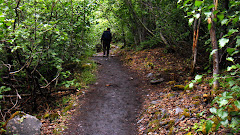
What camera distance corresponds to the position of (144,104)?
6711mm

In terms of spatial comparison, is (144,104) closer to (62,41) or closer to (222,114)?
(62,41)

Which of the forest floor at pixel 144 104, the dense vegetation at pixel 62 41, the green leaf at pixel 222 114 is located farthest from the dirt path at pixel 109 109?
the green leaf at pixel 222 114

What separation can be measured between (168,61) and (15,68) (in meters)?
7.61

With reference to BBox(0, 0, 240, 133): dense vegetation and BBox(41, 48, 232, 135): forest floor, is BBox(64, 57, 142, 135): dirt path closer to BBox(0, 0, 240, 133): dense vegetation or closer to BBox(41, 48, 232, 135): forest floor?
BBox(41, 48, 232, 135): forest floor

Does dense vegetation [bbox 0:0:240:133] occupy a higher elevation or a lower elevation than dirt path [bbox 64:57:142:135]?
higher

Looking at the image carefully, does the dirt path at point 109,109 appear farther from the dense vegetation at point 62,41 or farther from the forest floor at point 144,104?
the dense vegetation at point 62,41

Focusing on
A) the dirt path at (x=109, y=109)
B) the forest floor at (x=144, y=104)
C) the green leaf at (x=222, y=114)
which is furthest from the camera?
the dirt path at (x=109, y=109)

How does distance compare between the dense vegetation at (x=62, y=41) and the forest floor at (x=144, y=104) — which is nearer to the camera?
the forest floor at (x=144, y=104)

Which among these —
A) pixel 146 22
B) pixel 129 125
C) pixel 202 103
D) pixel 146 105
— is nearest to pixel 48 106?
pixel 129 125

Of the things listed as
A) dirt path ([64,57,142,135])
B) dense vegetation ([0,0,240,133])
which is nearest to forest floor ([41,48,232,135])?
dirt path ([64,57,142,135])

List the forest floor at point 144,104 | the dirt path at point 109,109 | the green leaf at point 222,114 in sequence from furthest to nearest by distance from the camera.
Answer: the dirt path at point 109,109, the forest floor at point 144,104, the green leaf at point 222,114

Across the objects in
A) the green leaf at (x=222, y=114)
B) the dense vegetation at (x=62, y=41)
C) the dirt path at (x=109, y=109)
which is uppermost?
the dense vegetation at (x=62, y=41)

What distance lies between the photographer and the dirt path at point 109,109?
5488mm

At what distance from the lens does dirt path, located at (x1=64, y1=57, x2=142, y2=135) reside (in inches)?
216
